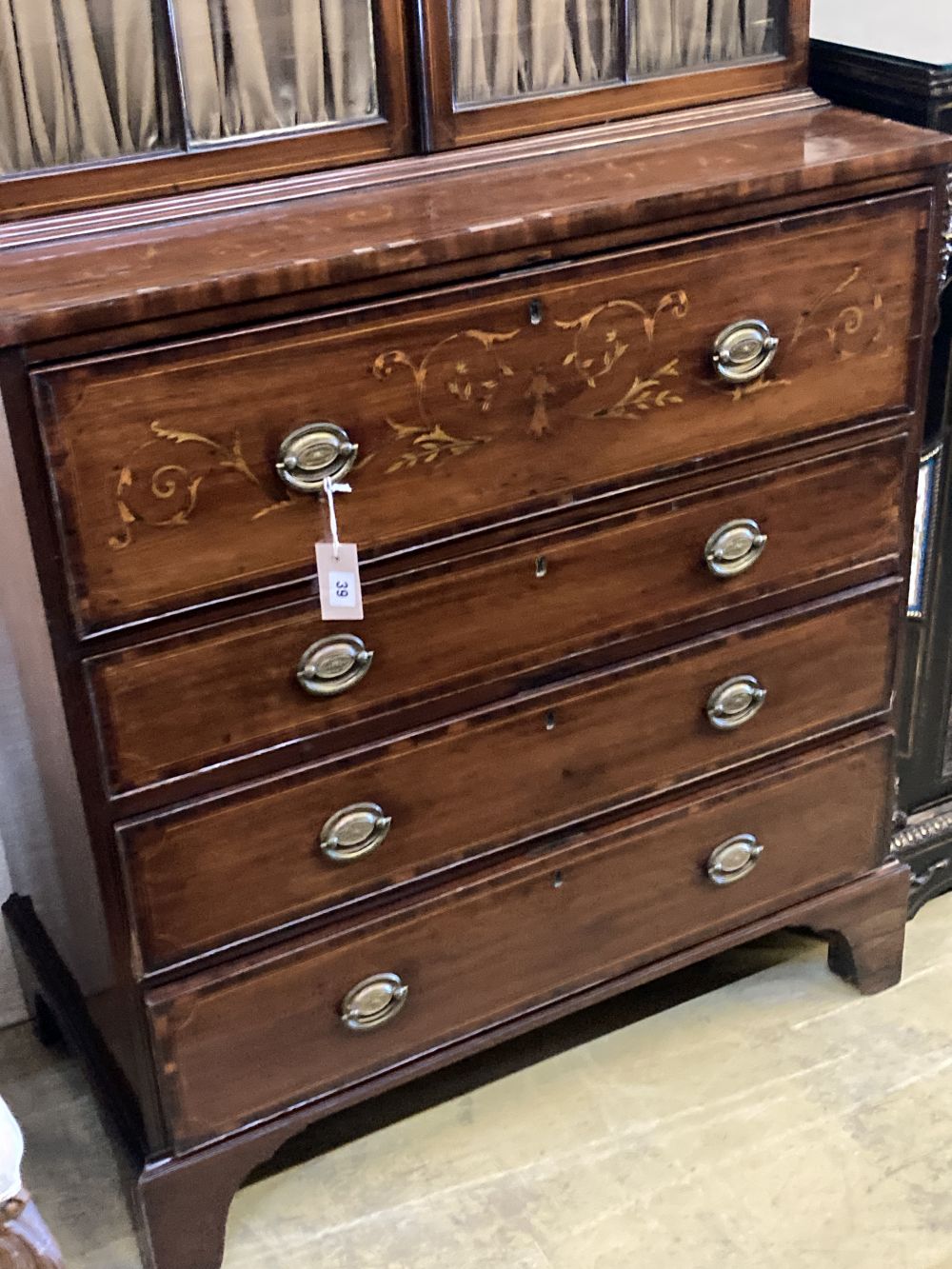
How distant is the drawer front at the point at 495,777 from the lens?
135cm

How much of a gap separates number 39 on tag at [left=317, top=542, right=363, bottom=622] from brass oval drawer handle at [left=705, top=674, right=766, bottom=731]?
0.48 metres

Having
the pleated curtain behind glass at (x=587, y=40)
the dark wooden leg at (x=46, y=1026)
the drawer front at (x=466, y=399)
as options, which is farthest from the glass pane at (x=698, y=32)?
the dark wooden leg at (x=46, y=1026)

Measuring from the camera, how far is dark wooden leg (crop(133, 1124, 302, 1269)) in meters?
1.48

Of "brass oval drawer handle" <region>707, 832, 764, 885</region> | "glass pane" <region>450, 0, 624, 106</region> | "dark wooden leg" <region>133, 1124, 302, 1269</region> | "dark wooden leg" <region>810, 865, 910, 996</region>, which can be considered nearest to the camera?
"glass pane" <region>450, 0, 624, 106</region>

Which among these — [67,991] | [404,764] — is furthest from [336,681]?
[67,991]

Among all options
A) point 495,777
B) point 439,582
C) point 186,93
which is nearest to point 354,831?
point 495,777

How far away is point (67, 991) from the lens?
5.58ft

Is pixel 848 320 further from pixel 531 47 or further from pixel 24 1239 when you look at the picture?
pixel 24 1239

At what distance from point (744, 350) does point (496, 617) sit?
14.0 inches

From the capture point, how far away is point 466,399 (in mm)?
1275

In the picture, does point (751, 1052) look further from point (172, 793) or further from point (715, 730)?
point (172, 793)

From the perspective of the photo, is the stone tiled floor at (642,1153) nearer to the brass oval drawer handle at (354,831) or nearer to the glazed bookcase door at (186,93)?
the brass oval drawer handle at (354,831)

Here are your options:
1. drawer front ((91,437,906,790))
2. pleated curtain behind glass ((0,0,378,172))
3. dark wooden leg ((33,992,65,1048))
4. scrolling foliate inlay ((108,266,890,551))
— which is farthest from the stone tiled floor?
pleated curtain behind glass ((0,0,378,172))

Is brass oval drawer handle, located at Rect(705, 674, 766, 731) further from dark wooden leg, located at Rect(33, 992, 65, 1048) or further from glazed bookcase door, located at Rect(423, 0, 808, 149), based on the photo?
dark wooden leg, located at Rect(33, 992, 65, 1048)
